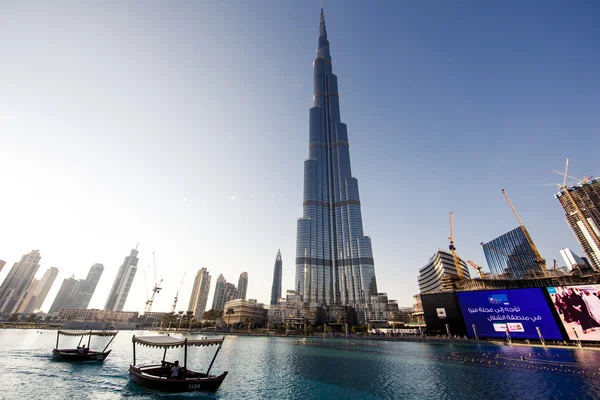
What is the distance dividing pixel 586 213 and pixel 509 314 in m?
108

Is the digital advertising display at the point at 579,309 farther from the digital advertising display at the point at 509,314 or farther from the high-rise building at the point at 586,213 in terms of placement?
the high-rise building at the point at 586,213

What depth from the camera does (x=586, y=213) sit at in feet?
433

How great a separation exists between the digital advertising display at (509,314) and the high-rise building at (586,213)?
87.5 metres

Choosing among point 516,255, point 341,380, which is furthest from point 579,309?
point 516,255

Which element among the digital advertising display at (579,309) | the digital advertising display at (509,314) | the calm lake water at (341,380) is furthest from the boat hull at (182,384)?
the digital advertising display at (579,309)

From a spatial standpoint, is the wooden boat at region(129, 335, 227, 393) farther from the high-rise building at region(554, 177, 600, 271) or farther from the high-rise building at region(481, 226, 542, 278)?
the high-rise building at region(481, 226, 542, 278)

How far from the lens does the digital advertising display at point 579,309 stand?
66.2m

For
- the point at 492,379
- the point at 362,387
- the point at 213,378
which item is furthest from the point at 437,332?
the point at 213,378

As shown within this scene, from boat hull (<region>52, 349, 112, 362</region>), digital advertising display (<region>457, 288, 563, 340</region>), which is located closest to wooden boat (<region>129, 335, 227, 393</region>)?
boat hull (<region>52, 349, 112, 362</region>)

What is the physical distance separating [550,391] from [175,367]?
4449cm

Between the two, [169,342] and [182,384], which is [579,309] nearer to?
[182,384]

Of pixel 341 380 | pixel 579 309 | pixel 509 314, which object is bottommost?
pixel 341 380

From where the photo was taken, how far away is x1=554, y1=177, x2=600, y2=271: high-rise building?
126 m

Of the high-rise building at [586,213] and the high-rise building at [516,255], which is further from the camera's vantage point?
the high-rise building at [516,255]
